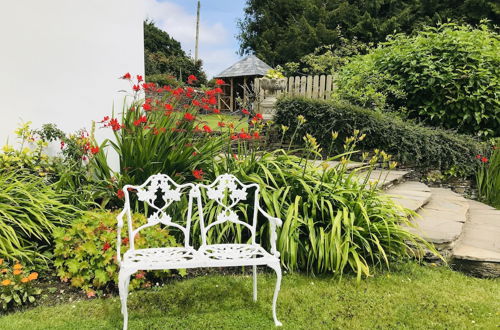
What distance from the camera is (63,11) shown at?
3889mm

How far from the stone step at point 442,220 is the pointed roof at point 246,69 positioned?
1306 cm

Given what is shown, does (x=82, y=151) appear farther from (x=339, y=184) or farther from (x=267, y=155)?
(x=339, y=184)

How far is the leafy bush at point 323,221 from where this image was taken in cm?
318

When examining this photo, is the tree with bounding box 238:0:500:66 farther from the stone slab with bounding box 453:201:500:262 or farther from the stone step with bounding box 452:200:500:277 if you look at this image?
the stone step with bounding box 452:200:500:277

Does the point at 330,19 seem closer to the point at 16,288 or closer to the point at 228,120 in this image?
the point at 228,120

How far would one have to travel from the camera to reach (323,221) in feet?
11.1

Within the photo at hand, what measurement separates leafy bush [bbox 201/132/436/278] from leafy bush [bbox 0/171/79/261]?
1342mm

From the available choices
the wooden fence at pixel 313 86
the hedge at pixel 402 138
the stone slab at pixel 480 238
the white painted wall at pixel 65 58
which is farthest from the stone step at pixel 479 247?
the wooden fence at pixel 313 86

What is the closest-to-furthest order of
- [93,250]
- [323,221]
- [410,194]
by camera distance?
[93,250]
[323,221]
[410,194]

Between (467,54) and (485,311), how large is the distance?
19.0ft

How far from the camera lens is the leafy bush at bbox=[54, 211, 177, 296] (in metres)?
2.82

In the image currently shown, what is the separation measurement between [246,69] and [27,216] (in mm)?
15814

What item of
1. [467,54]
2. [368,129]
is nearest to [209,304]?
[368,129]

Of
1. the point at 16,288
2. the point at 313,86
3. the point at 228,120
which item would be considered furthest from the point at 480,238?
the point at 313,86
